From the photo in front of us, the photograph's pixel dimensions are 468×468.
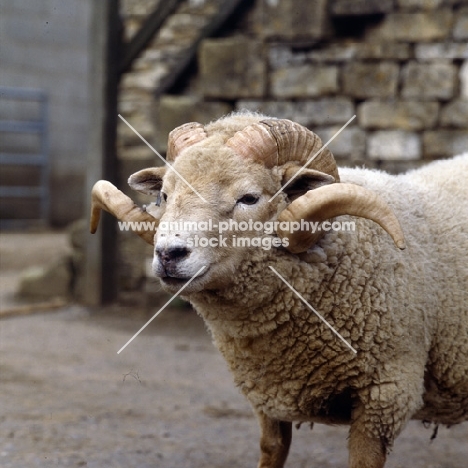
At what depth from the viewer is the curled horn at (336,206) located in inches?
119

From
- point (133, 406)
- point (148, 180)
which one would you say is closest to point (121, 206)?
point (148, 180)

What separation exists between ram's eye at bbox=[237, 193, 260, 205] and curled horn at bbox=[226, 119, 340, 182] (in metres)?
Answer: 0.14

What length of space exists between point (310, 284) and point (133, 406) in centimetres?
237

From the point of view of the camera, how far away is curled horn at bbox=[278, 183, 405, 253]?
3029mm

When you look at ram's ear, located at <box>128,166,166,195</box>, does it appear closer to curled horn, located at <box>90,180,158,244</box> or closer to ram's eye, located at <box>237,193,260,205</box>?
curled horn, located at <box>90,180,158,244</box>

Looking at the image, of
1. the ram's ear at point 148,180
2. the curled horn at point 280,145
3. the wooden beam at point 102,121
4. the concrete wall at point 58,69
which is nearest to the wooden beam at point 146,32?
the wooden beam at point 102,121

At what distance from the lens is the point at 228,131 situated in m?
3.29

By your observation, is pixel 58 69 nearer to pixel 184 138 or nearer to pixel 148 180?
pixel 148 180

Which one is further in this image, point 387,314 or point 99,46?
point 99,46

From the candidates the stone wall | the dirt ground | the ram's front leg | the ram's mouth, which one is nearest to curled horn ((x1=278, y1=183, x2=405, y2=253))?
Result: the ram's mouth

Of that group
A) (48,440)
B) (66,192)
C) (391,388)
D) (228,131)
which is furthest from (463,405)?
(66,192)

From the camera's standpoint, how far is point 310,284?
3.20 m

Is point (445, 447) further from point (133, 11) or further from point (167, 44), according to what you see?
point (133, 11)

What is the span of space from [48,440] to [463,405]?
2.14 metres
